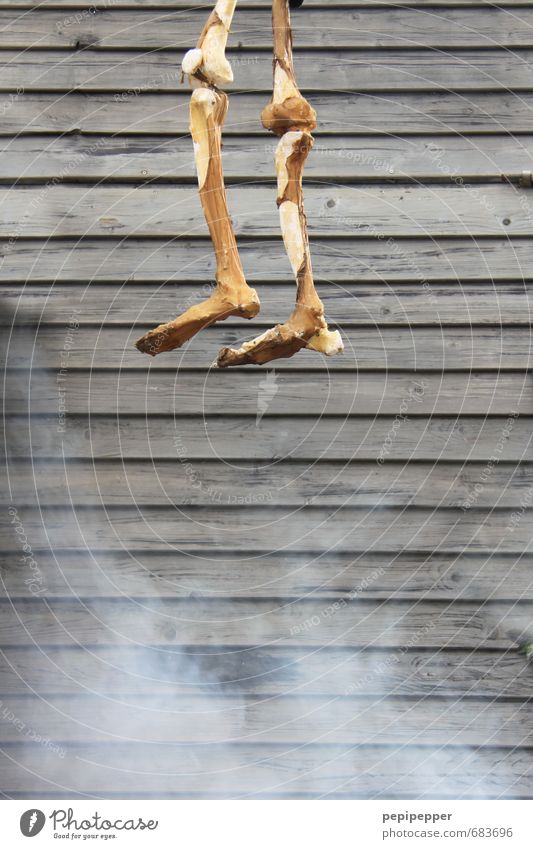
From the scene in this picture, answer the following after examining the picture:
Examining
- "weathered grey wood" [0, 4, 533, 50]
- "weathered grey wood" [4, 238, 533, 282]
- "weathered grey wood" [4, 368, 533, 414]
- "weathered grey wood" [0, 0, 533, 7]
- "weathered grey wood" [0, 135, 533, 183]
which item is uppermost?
"weathered grey wood" [0, 0, 533, 7]

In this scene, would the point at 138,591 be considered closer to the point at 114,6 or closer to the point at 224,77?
the point at 224,77

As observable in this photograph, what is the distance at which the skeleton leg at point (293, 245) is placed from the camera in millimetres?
2109

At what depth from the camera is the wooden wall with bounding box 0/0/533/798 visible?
343cm

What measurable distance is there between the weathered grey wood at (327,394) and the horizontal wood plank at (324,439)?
1.4 inches

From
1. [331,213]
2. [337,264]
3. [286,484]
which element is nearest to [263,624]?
[286,484]

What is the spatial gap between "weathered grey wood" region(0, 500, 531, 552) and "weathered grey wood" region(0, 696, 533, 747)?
544 millimetres

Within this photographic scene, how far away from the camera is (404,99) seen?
11.8ft

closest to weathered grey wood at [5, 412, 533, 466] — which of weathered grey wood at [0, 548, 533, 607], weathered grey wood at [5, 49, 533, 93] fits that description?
weathered grey wood at [0, 548, 533, 607]

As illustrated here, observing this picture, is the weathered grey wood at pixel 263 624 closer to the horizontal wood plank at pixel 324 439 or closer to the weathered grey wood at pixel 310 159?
the horizontal wood plank at pixel 324 439

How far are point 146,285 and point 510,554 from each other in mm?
1658

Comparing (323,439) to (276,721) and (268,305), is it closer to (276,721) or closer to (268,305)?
(268,305)

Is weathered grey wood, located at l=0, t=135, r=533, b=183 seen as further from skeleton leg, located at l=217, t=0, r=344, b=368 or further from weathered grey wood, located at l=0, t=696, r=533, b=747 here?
weathered grey wood, located at l=0, t=696, r=533, b=747

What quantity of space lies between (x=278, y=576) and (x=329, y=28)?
2052mm

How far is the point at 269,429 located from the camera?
11.4 ft
